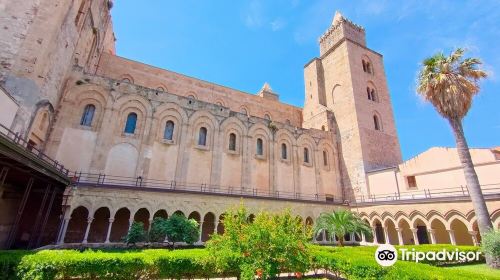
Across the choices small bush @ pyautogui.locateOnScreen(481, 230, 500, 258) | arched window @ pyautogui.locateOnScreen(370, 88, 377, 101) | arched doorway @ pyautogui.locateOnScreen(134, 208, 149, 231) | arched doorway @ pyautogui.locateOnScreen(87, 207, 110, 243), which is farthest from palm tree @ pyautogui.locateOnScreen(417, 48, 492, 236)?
arched doorway @ pyautogui.locateOnScreen(87, 207, 110, 243)

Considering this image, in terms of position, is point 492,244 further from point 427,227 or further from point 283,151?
point 283,151

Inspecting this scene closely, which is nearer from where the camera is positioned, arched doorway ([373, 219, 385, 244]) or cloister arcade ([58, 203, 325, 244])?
cloister arcade ([58, 203, 325, 244])

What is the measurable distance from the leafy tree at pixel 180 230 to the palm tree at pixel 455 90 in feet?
50.2

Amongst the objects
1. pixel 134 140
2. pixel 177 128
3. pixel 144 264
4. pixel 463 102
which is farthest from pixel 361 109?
pixel 144 264

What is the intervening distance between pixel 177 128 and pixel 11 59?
36.0 ft

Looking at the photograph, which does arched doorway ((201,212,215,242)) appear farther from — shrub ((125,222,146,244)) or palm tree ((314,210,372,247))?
palm tree ((314,210,372,247))

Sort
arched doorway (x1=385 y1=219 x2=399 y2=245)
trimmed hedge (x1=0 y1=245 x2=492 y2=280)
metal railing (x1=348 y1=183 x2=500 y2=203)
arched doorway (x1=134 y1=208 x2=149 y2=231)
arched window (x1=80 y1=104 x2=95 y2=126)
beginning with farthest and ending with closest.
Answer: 1. arched doorway (x1=385 y1=219 x2=399 y2=245)
2. arched window (x1=80 y1=104 x2=95 y2=126)
3. arched doorway (x1=134 y1=208 x2=149 y2=231)
4. metal railing (x1=348 y1=183 x2=500 y2=203)
5. trimmed hedge (x1=0 y1=245 x2=492 y2=280)

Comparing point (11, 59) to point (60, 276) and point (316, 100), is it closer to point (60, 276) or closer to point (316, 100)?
point (60, 276)

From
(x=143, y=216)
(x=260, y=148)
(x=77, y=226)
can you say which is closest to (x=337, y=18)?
(x=260, y=148)

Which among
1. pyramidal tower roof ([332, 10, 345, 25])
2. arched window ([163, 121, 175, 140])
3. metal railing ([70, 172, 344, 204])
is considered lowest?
metal railing ([70, 172, 344, 204])

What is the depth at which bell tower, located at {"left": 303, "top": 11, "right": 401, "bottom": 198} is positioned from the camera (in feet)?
88.8

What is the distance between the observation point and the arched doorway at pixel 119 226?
17406mm

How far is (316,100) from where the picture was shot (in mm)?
32812

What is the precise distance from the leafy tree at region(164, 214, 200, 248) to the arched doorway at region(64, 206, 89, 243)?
21.2ft
